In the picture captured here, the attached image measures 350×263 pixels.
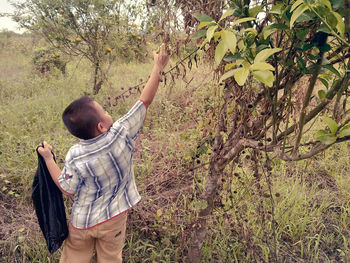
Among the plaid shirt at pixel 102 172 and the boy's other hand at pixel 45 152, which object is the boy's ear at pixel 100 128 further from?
the boy's other hand at pixel 45 152

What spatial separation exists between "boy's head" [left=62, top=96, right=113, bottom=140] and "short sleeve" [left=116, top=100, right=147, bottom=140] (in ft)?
0.39

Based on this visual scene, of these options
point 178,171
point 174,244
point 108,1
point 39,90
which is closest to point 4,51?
point 39,90

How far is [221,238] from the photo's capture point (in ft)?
6.38

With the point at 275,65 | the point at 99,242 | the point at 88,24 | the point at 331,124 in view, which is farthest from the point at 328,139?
the point at 88,24

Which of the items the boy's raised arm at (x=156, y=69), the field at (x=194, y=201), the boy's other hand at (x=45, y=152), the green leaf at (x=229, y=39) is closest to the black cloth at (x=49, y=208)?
the boy's other hand at (x=45, y=152)

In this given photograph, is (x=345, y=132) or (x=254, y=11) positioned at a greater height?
(x=254, y=11)

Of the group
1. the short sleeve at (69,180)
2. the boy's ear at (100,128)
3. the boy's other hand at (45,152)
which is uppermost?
the boy's ear at (100,128)

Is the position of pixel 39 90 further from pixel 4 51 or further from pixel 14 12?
pixel 4 51

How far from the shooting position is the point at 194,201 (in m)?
2.12

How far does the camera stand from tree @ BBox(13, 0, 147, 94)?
4.39 meters

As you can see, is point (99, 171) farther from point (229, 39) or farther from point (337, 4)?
point (337, 4)

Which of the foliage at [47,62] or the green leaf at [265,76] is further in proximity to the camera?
the foliage at [47,62]

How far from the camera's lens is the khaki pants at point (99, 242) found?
57.9 inches

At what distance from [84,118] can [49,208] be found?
663mm
